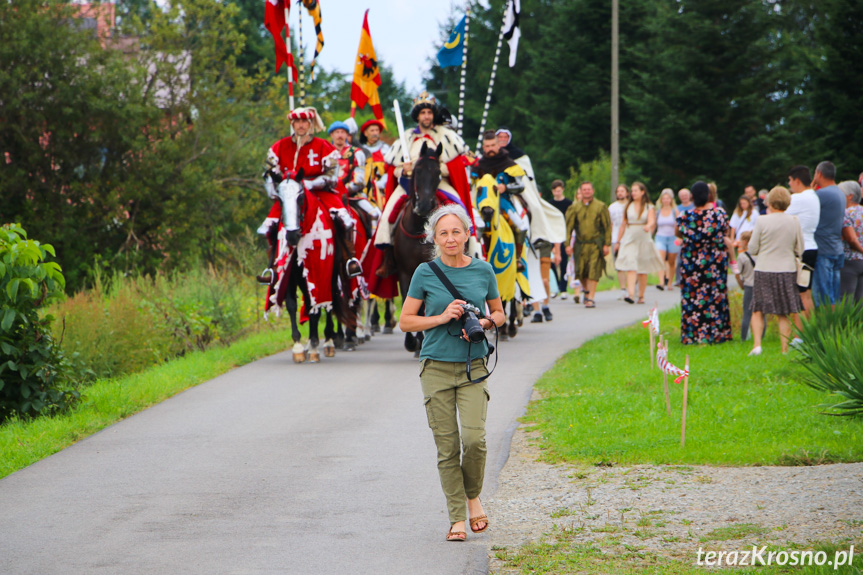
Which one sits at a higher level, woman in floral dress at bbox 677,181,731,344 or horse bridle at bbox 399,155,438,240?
horse bridle at bbox 399,155,438,240

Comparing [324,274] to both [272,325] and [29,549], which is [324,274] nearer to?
[272,325]

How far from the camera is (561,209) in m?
22.0

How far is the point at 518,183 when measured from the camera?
51.1 feet

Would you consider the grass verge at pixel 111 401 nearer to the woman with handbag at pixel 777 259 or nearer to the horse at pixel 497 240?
the horse at pixel 497 240

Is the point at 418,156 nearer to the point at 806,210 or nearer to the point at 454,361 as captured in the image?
the point at 806,210

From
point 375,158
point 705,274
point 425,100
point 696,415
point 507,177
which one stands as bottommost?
point 696,415

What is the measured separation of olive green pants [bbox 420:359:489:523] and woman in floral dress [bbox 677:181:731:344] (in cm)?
789

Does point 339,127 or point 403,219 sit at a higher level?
point 339,127

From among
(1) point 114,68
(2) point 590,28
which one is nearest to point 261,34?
(2) point 590,28

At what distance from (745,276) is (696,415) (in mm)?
5200

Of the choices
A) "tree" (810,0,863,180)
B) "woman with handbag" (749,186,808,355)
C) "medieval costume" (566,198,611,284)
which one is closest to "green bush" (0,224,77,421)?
"woman with handbag" (749,186,808,355)

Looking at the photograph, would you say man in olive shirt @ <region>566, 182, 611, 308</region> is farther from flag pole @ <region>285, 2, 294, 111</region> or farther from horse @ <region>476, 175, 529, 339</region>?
flag pole @ <region>285, 2, 294, 111</region>

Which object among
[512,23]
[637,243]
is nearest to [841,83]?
[637,243]

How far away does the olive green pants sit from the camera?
621 cm
